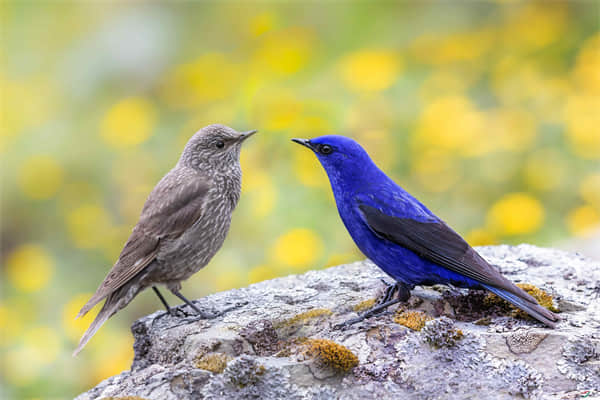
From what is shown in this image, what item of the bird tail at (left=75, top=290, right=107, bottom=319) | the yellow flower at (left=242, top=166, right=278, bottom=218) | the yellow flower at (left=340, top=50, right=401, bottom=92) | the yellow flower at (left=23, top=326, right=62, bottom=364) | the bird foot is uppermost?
the yellow flower at (left=340, top=50, right=401, bottom=92)

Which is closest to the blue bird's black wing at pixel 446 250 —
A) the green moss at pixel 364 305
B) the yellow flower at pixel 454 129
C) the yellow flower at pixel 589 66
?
the green moss at pixel 364 305

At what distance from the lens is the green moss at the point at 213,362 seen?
3.95 metres

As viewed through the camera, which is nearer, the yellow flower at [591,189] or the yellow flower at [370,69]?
the yellow flower at [591,189]

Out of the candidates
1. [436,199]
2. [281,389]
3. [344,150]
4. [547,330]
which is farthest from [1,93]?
[547,330]

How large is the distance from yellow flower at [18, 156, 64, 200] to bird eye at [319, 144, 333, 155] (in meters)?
4.83

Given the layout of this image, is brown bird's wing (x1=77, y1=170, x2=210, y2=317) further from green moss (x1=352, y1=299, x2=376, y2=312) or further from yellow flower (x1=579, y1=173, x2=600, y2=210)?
yellow flower (x1=579, y1=173, x2=600, y2=210)

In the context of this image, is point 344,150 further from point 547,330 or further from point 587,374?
point 587,374

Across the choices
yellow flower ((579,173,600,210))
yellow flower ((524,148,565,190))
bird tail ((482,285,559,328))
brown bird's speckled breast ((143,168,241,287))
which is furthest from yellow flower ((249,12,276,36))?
bird tail ((482,285,559,328))

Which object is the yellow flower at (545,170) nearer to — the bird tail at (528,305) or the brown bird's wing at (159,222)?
the bird tail at (528,305)

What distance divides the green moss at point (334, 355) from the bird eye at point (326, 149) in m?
1.24

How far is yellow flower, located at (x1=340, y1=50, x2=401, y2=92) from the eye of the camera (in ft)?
28.7

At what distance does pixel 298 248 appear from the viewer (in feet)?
23.4

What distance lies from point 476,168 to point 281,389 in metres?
4.48

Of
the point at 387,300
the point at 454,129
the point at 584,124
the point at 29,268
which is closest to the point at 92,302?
the point at 387,300
